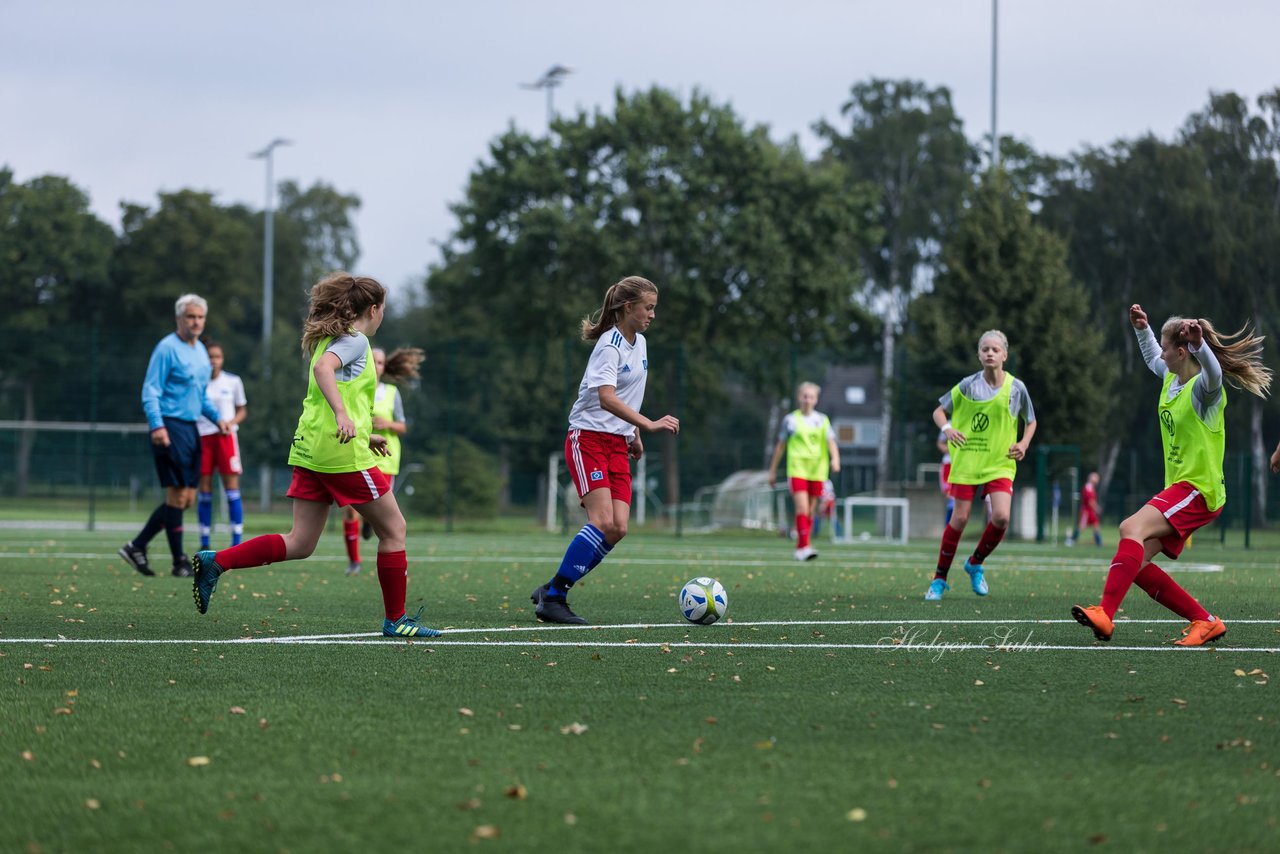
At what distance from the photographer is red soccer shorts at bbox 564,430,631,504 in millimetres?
8320

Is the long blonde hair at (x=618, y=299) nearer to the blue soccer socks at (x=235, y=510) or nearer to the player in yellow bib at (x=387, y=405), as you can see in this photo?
the player in yellow bib at (x=387, y=405)

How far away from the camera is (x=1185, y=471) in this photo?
24.5 feet

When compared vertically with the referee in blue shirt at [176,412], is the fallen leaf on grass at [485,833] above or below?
below

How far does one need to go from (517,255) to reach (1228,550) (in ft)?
77.4

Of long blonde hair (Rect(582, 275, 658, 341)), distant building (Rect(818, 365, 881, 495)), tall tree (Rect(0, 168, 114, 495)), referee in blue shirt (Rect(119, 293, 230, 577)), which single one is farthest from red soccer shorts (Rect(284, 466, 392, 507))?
tall tree (Rect(0, 168, 114, 495))

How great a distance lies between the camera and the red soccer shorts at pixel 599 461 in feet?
27.3

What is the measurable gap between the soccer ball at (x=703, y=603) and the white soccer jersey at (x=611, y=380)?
3.04ft

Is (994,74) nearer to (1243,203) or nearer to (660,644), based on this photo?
(1243,203)

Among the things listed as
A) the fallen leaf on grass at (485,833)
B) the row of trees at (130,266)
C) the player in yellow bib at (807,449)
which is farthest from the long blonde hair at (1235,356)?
the row of trees at (130,266)

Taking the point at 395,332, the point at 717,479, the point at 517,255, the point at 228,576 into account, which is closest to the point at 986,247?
the point at 717,479

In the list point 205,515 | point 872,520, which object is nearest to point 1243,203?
point 872,520

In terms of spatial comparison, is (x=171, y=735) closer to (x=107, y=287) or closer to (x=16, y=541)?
(x=16, y=541)

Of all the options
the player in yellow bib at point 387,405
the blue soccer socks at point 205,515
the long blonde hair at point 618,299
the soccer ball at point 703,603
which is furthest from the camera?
the blue soccer socks at point 205,515

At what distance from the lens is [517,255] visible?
4075cm
